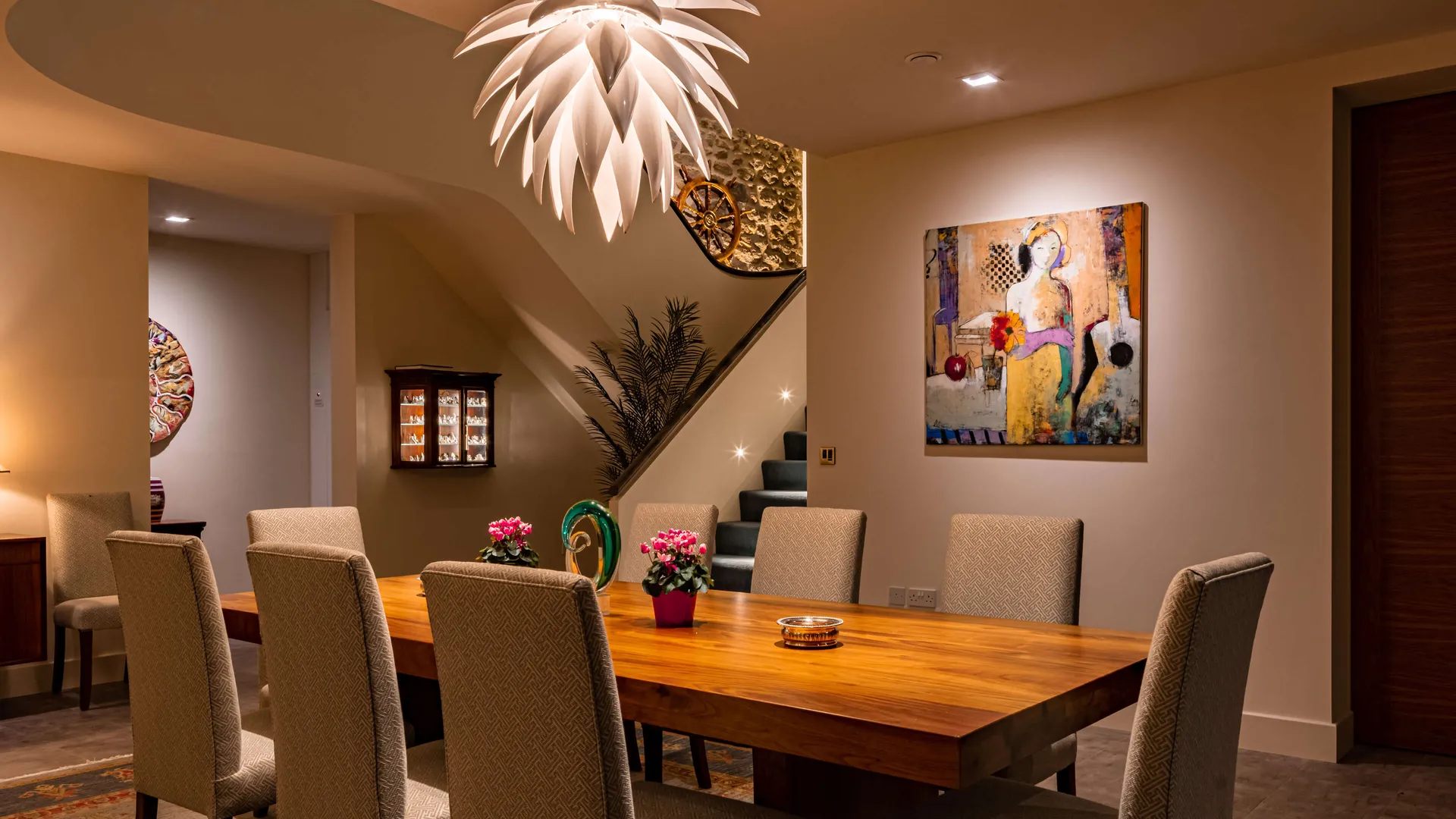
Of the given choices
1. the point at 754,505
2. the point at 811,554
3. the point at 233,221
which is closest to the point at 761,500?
the point at 754,505

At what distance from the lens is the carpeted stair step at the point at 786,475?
6.56 meters

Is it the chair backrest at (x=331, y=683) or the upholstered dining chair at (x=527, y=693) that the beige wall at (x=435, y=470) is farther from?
the upholstered dining chair at (x=527, y=693)

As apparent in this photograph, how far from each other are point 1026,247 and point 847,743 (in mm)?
3229

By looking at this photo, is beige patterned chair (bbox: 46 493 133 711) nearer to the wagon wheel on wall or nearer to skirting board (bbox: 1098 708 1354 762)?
the wagon wheel on wall

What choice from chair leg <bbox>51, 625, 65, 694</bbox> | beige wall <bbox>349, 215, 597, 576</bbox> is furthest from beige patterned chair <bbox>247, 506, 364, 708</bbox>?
beige wall <bbox>349, 215, 597, 576</bbox>

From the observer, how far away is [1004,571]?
10.1ft

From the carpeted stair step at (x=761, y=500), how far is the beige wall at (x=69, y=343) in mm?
3243

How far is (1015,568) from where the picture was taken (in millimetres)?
3051

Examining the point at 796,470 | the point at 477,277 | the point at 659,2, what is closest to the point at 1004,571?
the point at 659,2

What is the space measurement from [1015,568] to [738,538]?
3.25 metres

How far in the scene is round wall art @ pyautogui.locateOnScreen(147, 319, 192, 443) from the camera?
7254 millimetres

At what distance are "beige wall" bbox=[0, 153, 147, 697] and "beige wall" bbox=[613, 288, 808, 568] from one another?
260 centimetres

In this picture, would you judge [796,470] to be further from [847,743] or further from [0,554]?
[847,743]

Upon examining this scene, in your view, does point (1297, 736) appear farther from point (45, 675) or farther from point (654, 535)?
point (45, 675)
